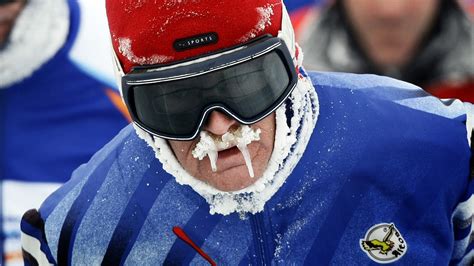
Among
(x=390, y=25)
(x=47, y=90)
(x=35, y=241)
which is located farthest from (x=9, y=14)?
(x=35, y=241)

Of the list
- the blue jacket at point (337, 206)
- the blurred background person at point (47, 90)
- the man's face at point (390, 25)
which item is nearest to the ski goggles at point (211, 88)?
the blue jacket at point (337, 206)

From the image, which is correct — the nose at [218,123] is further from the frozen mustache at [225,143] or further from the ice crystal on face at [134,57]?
the ice crystal on face at [134,57]

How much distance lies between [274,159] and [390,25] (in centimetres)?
204

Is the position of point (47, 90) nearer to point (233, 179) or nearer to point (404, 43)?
point (404, 43)

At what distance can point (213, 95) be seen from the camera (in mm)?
2438

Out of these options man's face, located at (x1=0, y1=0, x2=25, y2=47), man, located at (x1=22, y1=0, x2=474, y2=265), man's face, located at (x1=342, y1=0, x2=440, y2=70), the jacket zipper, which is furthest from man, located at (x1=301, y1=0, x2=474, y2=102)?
the jacket zipper

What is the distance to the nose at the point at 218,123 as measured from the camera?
246 cm

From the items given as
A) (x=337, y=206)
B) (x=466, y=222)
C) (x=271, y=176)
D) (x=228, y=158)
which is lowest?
(x=466, y=222)

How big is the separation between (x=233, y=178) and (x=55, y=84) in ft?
9.51

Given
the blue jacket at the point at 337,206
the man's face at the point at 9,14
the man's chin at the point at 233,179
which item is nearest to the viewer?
the man's chin at the point at 233,179

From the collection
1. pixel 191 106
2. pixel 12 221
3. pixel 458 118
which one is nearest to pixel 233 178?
pixel 191 106

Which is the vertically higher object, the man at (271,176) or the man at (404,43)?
the man at (271,176)

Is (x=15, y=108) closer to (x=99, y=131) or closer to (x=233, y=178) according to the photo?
(x=99, y=131)

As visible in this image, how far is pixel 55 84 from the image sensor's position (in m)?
5.25
